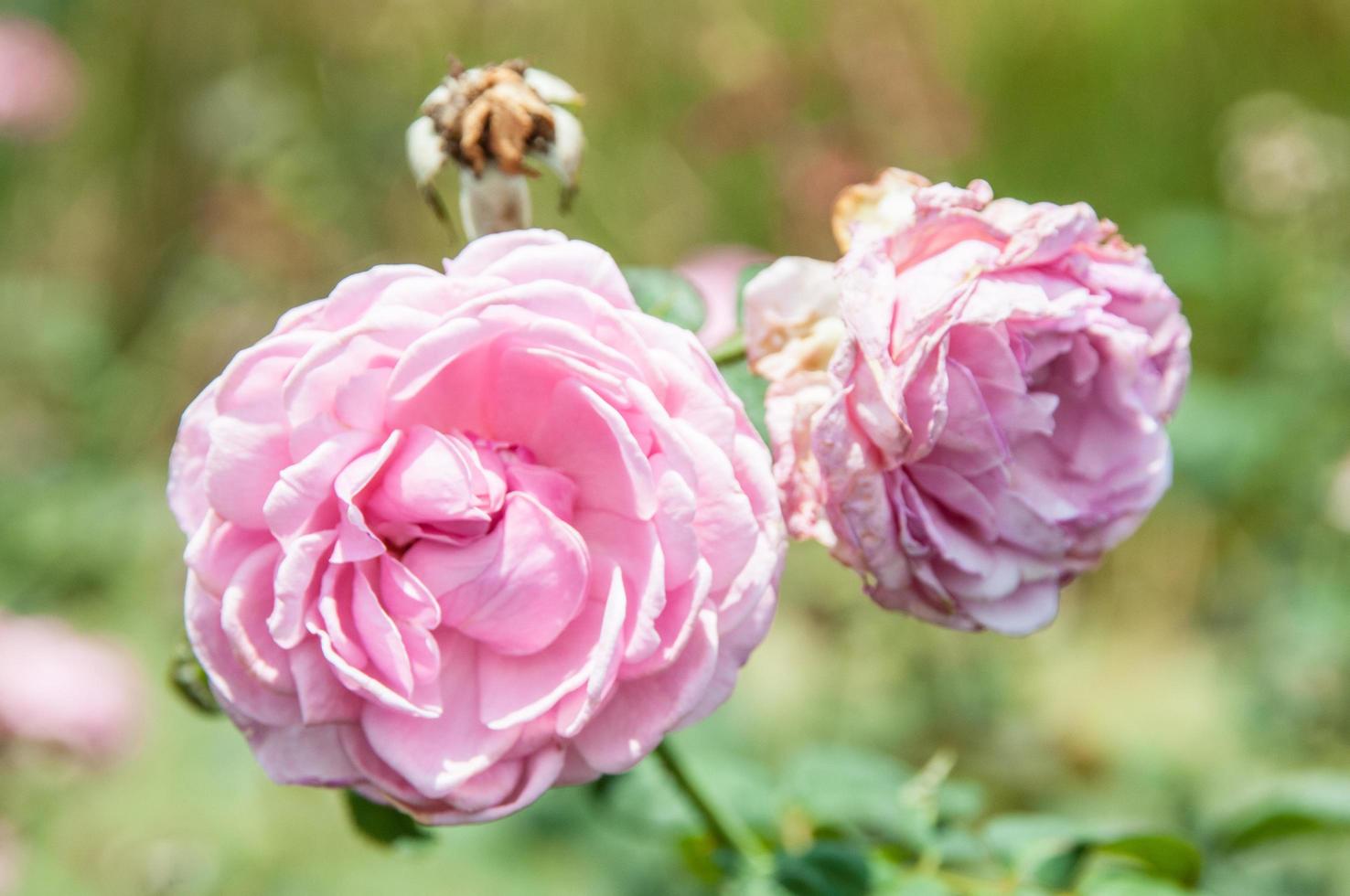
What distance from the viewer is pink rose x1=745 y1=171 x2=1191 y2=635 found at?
82cm

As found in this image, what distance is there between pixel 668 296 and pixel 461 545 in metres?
0.32

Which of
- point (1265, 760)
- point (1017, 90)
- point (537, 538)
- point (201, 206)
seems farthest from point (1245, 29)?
point (537, 538)

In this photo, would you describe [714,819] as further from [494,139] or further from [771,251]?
[771,251]

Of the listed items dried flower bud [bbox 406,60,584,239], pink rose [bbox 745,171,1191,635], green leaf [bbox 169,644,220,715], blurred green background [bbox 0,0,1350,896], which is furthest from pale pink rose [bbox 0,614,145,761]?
pink rose [bbox 745,171,1191,635]

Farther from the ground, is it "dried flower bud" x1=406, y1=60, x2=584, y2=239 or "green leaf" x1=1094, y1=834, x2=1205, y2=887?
"dried flower bud" x1=406, y1=60, x2=584, y2=239

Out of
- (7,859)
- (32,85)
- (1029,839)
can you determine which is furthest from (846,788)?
(32,85)

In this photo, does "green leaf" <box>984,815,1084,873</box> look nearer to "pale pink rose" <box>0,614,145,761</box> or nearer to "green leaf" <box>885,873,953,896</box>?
"green leaf" <box>885,873,953,896</box>

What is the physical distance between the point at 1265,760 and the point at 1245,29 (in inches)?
105

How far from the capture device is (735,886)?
1037 millimetres

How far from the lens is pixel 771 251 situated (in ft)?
12.6

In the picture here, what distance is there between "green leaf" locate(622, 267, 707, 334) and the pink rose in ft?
0.35

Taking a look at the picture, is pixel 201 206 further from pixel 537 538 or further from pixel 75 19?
pixel 537 538

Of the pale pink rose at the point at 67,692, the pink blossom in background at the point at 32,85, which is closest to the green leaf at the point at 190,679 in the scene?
the pale pink rose at the point at 67,692

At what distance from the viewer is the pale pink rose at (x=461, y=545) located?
2.39 feet
